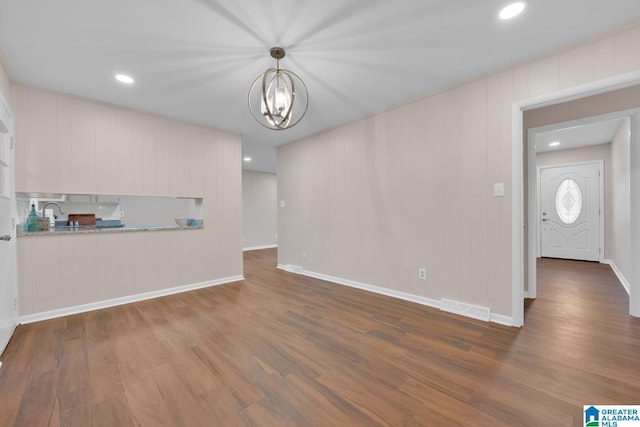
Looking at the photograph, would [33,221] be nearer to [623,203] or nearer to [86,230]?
[86,230]

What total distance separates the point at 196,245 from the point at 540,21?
4562 millimetres

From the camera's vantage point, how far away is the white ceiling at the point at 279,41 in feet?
5.94

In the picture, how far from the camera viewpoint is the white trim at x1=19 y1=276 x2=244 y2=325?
283 cm

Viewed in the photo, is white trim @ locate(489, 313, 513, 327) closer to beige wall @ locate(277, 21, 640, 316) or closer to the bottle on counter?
beige wall @ locate(277, 21, 640, 316)

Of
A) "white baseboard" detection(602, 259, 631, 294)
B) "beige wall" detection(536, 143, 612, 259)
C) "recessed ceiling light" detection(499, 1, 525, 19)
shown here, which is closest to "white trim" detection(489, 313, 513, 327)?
"white baseboard" detection(602, 259, 631, 294)

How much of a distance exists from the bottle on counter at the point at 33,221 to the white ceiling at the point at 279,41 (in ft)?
4.46

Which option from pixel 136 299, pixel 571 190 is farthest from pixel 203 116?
pixel 571 190

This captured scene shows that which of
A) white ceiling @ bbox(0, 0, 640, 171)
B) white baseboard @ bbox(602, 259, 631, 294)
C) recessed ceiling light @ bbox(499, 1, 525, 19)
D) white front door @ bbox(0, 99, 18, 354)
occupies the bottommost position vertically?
white baseboard @ bbox(602, 259, 631, 294)

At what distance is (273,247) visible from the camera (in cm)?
850

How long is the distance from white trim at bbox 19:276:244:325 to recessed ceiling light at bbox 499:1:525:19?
14.9ft

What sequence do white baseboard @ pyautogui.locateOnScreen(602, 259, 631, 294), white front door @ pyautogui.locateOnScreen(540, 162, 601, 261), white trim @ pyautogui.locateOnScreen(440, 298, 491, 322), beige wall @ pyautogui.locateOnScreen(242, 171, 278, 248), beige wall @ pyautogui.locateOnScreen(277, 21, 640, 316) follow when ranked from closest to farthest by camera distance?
beige wall @ pyautogui.locateOnScreen(277, 21, 640, 316)
white trim @ pyautogui.locateOnScreen(440, 298, 491, 322)
white baseboard @ pyautogui.locateOnScreen(602, 259, 631, 294)
white front door @ pyautogui.locateOnScreen(540, 162, 601, 261)
beige wall @ pyautogui.locateOnScreen(242, 171, 278, 248)

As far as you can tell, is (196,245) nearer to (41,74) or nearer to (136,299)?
(136,299)

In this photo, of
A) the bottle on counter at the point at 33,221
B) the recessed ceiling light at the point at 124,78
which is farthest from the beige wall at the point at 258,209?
the recessed ceiling light at the point at 124,78

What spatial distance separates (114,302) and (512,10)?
489 centimetres
